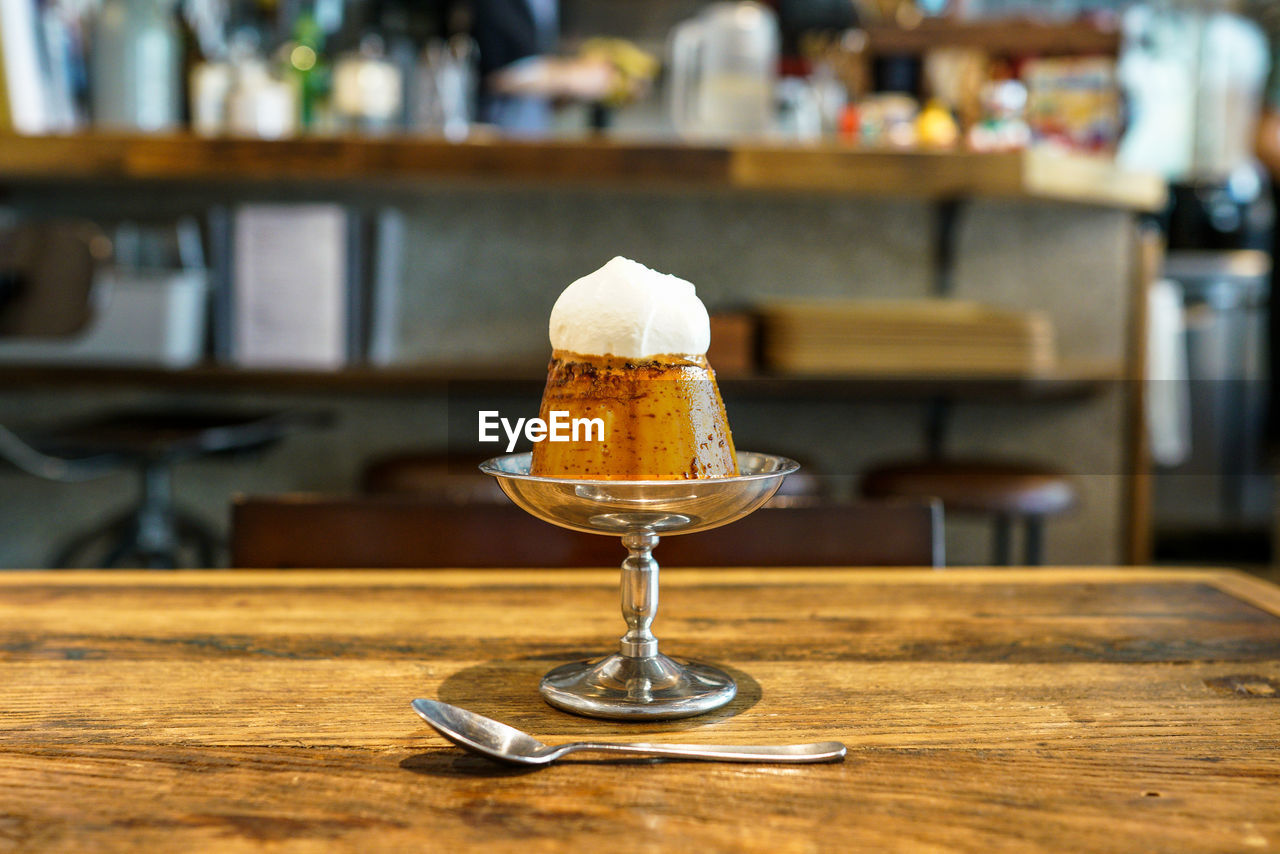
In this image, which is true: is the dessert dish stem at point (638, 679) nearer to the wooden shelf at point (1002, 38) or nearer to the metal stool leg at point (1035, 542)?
the metal stool leg at point (1035, 542)

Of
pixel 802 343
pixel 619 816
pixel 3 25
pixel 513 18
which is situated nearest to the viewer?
pixel 619 816

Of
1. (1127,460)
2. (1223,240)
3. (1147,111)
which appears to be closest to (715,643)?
(1127,460)

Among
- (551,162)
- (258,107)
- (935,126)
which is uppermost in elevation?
(935,126)

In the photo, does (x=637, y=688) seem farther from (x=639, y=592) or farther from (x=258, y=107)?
(x=258, y=107)

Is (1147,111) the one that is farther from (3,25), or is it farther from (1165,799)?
(1165,799)

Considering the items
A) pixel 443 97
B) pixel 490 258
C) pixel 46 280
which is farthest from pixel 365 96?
pixel 46 280

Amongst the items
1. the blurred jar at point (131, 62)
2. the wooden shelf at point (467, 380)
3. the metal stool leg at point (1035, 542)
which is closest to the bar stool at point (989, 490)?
the metal stool leg at point (1035, 542)
